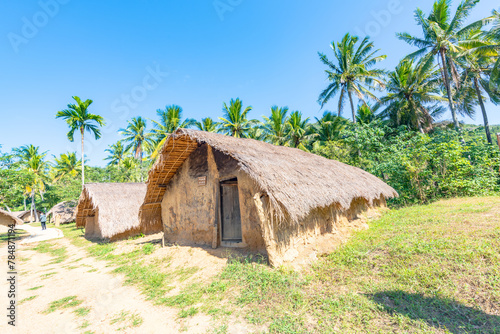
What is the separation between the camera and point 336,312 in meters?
3.27

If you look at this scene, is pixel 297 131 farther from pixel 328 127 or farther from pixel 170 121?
pixel 170 121

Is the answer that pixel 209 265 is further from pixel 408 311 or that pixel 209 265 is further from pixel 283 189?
pixel 408 311

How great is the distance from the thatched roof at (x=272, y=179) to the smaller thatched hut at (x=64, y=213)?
2007cm

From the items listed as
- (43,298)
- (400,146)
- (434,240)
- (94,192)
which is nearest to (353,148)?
(400,146)

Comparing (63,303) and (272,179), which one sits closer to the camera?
(63,303)

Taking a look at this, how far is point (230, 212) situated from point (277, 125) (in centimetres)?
1727

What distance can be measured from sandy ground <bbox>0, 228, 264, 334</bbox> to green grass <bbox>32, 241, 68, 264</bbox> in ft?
2.23

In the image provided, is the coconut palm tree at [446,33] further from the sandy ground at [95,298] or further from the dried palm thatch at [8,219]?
the dried palm thatch at [8,219]

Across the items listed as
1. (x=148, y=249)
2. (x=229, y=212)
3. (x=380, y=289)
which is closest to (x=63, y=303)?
(x=148, y=249)

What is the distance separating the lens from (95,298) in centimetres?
454

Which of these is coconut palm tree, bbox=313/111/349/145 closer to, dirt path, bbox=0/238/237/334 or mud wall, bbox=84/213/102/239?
mud wall, bbox=84/213/102/239

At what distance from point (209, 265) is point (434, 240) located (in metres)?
4.95

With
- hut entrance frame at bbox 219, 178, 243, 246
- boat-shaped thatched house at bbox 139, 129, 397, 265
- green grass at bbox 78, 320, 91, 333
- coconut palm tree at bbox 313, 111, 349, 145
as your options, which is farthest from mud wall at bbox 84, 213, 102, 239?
coconut palm tree at bbox 313, 111, 349, 145

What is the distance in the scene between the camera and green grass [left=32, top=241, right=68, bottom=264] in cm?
847
